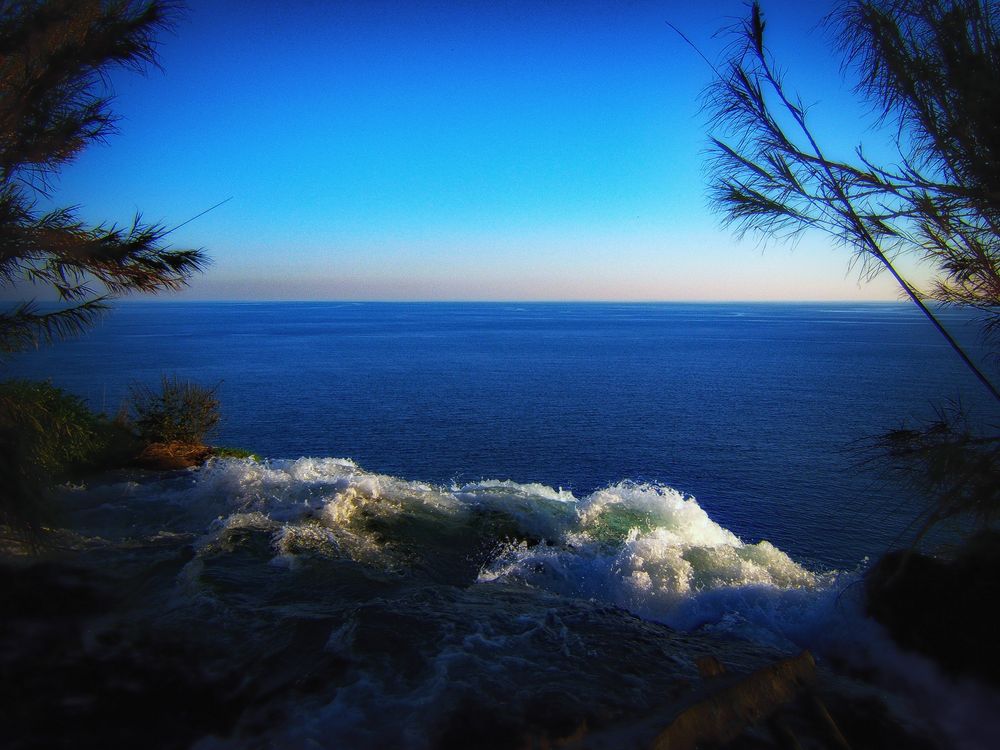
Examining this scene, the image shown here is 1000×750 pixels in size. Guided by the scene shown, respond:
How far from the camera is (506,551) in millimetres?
15664

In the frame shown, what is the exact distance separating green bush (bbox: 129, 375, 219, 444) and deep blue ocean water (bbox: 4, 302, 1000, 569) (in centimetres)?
489

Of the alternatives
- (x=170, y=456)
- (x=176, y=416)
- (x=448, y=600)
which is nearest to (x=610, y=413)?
(x=176, y=416)

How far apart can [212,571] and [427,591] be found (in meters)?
4.45

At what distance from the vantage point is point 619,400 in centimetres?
4712

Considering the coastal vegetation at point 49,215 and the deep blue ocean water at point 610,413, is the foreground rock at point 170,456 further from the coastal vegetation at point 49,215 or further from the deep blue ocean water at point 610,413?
the coastal vegetation at point 49,215

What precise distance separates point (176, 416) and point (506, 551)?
16995 millimetres

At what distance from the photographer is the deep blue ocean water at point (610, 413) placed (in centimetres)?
2470

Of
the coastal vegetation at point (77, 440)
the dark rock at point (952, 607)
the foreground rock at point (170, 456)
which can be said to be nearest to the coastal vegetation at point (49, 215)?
the coastal vegetation at point (77, 440)

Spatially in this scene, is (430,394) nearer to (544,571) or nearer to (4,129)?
(544,571)

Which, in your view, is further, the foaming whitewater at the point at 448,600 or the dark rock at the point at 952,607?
the foaming whitewater at the point at 448,600

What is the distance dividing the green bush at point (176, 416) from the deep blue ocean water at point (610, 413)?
4888 mm

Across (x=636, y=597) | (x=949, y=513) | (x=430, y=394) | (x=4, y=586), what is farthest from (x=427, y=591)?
(x=430, y=394)

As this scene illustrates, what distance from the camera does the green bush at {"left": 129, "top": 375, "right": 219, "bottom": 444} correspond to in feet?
77.6

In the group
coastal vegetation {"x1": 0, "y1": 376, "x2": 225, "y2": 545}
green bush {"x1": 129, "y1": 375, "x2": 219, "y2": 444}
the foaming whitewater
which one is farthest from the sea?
green bush {"x1": 129, "y1": 375, "x2": 219, "y2": 444}
